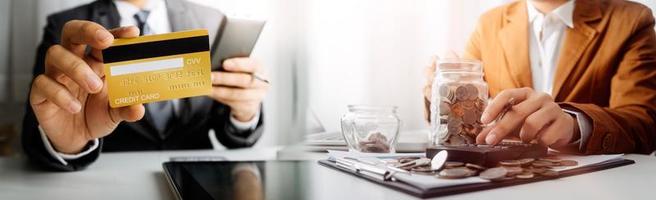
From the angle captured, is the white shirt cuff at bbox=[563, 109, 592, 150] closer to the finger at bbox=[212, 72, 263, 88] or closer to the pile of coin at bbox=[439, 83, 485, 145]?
the pile of coin at bbox=[439, 83, 485, 145]

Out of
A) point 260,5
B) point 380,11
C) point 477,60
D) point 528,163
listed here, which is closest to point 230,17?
point 260,5

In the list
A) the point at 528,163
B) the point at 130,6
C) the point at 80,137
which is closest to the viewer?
the point at 528,163

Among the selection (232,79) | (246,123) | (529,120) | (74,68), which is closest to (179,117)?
(246,123)

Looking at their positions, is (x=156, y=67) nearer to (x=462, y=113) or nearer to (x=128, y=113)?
(x=128, y=113)

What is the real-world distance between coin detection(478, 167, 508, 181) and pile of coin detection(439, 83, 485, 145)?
0.23 metres

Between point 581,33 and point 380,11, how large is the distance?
37cm

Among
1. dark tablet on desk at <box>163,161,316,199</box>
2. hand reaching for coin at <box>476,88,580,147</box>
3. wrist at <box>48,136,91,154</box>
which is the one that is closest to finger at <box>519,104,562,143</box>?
hand reaching for coin at <box>476,88,580,147</box>

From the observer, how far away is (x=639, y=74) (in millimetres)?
1026

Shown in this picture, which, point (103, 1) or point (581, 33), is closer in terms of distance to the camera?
point (581, 33)

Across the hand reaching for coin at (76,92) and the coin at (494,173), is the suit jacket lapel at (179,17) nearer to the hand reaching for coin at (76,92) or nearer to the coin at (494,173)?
the hand reaching for coin at (76,92)

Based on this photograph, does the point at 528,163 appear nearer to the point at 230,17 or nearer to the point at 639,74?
the point at 639,74

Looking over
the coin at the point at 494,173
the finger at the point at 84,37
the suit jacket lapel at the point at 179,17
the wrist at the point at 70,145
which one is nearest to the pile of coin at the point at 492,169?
the coin at the point at 494,173

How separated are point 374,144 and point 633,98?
1.55 feet

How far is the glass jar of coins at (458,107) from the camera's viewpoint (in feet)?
2.95
